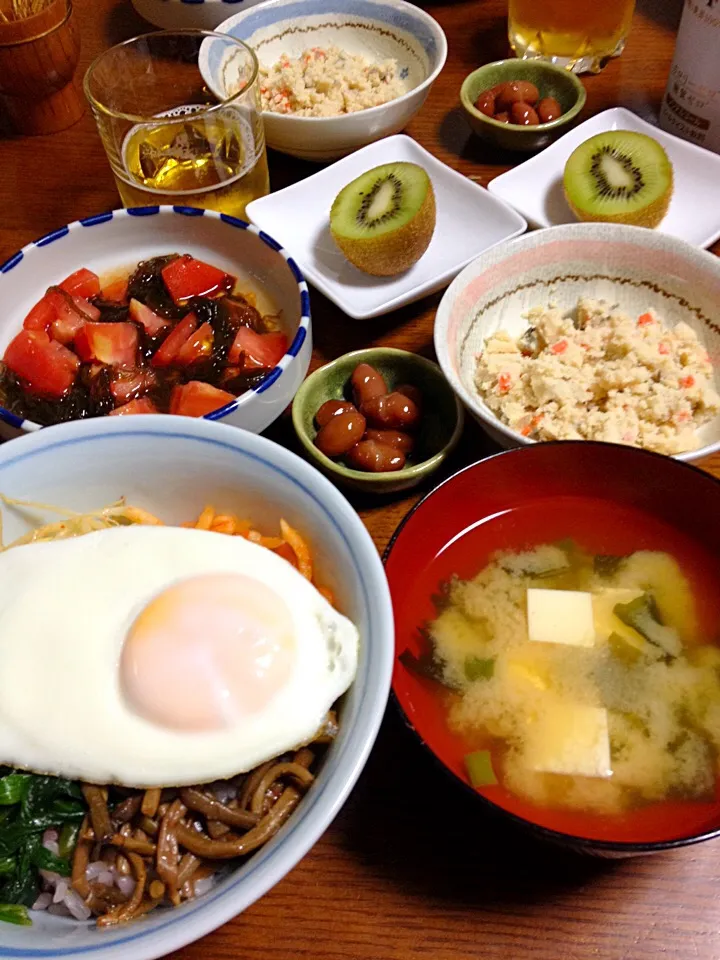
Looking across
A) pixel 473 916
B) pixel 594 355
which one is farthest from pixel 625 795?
pixel 594 355

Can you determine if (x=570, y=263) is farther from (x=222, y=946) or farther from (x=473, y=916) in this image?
(x=222, y=946)

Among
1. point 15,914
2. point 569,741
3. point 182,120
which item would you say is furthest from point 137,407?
point 569,741

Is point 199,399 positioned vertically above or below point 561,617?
above

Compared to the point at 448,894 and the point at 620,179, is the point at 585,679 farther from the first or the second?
the point at 620,179

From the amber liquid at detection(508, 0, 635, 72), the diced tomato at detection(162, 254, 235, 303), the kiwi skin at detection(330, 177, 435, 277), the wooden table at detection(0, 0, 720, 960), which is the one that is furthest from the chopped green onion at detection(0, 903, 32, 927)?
the amber liquid at detection(508, 0, 635, 72)

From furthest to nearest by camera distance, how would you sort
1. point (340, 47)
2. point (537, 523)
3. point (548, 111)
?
point (340, 47) < point (548, 111) < point (537, 523)

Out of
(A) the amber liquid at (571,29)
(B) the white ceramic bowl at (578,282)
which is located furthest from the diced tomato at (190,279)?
(A) the amber liquid at (571,29)

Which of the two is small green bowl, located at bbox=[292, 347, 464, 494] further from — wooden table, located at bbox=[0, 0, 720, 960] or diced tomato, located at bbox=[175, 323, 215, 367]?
wooden table, located at bbox=[0, 0, 720, 960]

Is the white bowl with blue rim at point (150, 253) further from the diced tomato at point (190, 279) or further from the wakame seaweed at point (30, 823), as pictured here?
the wakame seaweed at point (30, 823)
